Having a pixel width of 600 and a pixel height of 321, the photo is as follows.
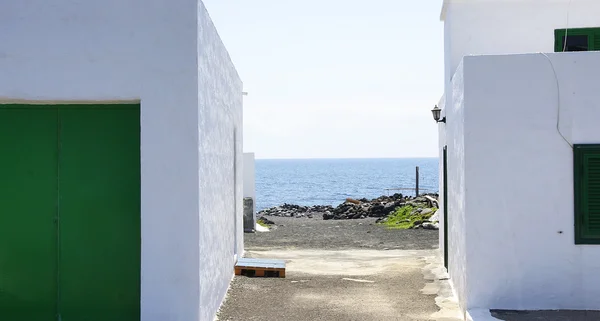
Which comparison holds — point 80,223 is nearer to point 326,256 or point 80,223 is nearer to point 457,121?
point 457,121

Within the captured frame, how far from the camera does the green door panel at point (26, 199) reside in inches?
318

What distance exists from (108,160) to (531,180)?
16.9 feet

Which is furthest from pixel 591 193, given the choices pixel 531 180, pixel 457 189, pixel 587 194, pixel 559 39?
pixel 559 39

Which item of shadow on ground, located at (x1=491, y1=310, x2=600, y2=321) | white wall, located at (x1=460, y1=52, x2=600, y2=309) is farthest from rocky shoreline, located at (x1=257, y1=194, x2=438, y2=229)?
shadow on ground, located at (x1=491, y1=310, x2=600, y2=321)

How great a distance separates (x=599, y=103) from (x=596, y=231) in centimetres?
158

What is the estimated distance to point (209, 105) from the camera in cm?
856

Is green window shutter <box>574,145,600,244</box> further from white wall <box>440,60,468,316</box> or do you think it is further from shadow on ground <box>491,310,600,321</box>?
white wall <box>440,60,468,316</box>

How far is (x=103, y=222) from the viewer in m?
8.02

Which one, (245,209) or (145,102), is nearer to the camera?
(145,102)

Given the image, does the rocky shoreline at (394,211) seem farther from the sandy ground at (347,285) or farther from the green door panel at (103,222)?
the green door panel at (103,222)

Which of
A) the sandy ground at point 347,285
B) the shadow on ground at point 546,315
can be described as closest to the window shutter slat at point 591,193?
the shadow on ground at point 546,315

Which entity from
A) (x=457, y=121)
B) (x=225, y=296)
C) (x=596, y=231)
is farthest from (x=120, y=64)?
(x=596, y=231)

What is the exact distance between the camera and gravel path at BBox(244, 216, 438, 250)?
58.2 ft

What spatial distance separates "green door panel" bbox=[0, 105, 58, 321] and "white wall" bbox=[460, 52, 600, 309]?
5.11 m
